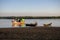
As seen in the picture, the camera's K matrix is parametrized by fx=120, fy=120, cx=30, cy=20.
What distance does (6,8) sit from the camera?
2.28m

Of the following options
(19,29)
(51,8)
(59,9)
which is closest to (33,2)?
(51,8)

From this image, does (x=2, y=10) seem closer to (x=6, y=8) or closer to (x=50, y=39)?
(x=6, y=8)

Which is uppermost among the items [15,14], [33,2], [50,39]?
[33,2]

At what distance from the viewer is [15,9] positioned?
2.24 metres

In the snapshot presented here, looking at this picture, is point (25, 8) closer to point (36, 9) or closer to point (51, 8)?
point (36, 9)

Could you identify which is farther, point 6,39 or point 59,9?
point 59,9

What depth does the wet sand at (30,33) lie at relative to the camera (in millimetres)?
1056

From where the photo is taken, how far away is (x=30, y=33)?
1063mm

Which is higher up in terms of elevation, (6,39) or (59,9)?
(59,9)

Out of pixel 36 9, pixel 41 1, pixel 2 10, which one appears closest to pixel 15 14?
pixel 2 10

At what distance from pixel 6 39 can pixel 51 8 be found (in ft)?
4.57

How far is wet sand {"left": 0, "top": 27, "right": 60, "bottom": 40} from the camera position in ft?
3.46

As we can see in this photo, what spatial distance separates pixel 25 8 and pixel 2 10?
43 cm

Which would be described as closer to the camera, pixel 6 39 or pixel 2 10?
pixel 6 39
